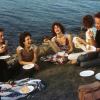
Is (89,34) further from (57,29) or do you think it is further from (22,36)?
(22,36)

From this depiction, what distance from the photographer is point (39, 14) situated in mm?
25578

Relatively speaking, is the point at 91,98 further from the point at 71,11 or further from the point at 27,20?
the point at 71,11

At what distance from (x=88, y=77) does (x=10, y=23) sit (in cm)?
1383

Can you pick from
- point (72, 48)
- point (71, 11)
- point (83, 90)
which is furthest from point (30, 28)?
point (83, 90)

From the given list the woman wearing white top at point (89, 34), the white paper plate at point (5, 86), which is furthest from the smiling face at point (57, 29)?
the white paper plate at point (5, 86)

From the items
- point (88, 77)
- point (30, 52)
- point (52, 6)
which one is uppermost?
point (52, 6)

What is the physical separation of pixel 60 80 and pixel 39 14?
51.5 feet

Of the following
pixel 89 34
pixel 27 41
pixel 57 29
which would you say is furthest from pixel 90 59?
pixel 27 41

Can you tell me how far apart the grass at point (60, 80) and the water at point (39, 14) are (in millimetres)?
7116

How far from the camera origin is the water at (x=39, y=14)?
859 inches

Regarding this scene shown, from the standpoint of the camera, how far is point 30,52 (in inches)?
441

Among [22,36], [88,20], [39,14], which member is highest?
[39,14]

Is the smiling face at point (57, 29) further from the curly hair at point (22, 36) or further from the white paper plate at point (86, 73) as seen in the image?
the white paper plate at point (86, 73)

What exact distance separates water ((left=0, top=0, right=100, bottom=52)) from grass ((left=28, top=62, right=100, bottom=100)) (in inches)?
280
